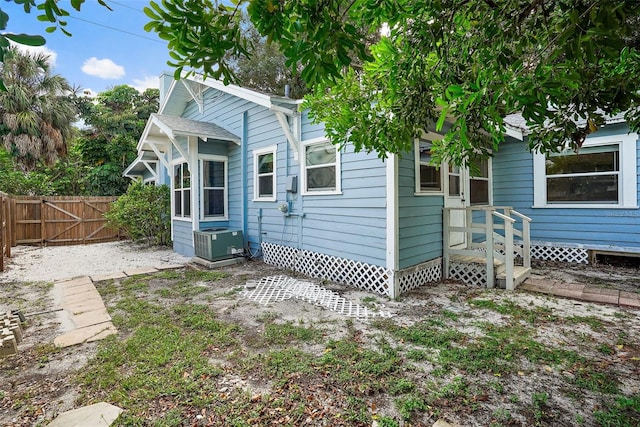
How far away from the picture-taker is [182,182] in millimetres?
8242

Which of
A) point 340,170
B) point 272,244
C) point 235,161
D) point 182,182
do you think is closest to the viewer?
point 340,170

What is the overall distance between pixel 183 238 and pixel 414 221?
608 centimetres

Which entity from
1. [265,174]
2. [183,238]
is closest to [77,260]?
[183,238]

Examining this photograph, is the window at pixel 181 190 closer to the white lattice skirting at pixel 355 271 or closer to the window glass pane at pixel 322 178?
the white lattice skirting at pixel 355 271

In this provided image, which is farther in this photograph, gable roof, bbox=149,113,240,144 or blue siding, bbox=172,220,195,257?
blue siding, bbox=172,220,195,257

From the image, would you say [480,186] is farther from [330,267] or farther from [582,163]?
[330,267]

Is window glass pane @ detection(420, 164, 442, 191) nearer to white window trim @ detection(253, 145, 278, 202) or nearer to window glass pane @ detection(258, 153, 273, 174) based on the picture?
white window trim @ detection(253, 145, 278, 202)

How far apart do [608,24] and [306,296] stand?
4173 millimetres

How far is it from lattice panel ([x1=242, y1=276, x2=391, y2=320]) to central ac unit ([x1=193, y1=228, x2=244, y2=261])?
1658mm

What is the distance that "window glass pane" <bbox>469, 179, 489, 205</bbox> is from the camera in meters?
6.73

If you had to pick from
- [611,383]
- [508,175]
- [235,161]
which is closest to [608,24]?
[611,383]

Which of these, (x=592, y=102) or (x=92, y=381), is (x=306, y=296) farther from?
(x=592, y=102)

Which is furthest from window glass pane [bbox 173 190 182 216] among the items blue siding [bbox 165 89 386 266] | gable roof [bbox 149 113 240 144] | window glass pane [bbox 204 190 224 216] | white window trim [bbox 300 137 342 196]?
white window trim [bbox 300 137 342 196]

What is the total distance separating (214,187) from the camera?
7.81m
